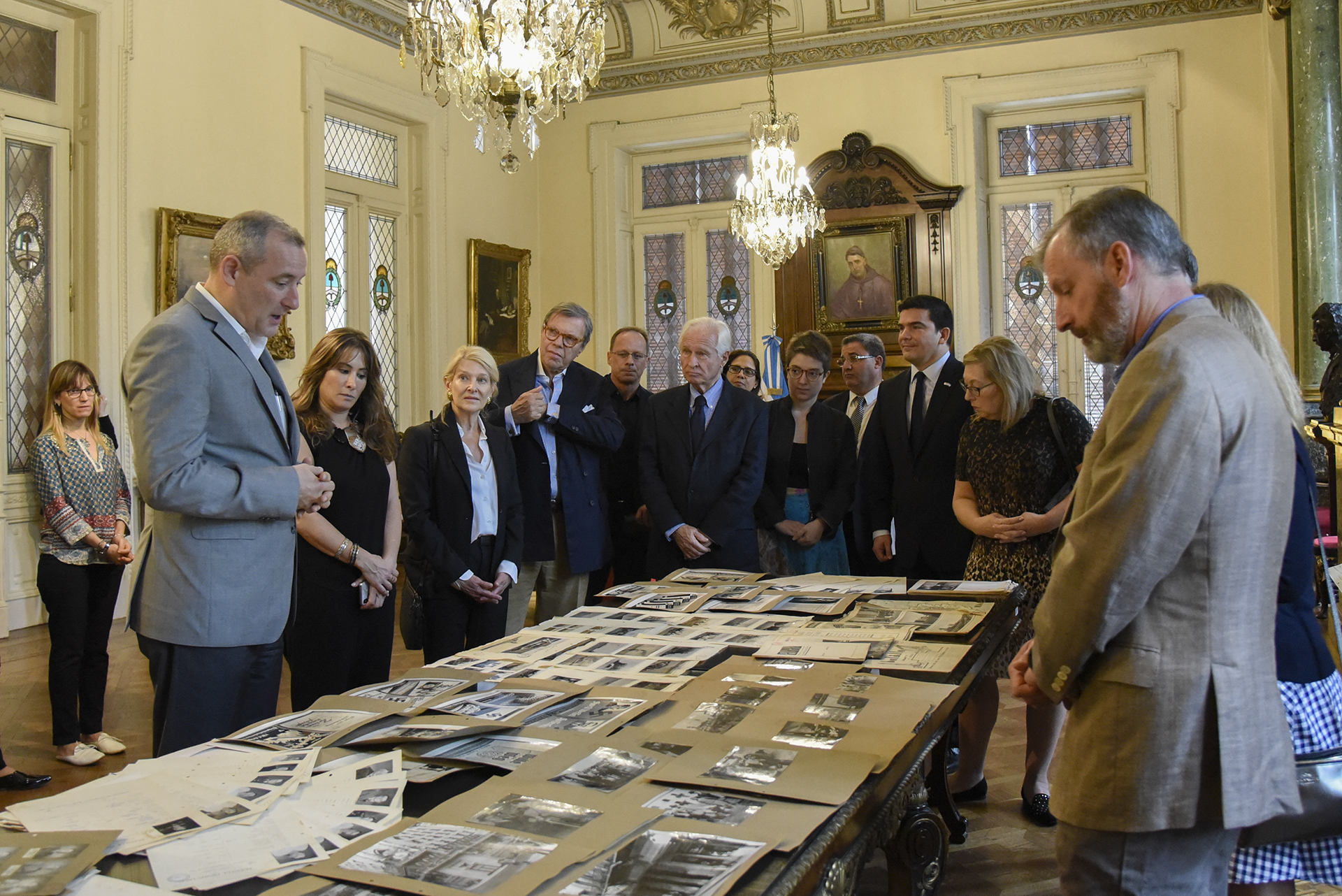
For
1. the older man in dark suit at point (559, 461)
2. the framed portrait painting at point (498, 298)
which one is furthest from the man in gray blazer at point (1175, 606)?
the framed portrait painting at point (498, 298)

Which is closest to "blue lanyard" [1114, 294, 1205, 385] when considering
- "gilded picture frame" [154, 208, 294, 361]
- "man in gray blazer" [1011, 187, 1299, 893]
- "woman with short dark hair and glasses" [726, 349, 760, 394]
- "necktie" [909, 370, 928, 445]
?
"man in gray blazer" [1011, 187, 1299, 893]

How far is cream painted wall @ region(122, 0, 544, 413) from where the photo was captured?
280 inches

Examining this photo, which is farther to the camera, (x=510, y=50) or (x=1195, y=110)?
(x=1195, y=110)

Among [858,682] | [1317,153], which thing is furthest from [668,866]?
[1317,153]

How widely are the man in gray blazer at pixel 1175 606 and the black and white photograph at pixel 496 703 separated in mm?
948

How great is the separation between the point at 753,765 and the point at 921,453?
2678 mm

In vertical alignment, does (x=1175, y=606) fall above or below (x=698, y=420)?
below

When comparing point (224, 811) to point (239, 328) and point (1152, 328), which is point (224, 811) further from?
point (1152, 328)

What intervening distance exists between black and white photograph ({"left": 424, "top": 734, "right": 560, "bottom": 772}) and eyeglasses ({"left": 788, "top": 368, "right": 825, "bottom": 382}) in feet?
9.74

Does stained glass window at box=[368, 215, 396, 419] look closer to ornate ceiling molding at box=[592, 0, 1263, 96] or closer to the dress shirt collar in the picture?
ornate ceiling molding at box=[592, 0, 1263, 96]

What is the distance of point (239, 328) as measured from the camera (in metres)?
2.43

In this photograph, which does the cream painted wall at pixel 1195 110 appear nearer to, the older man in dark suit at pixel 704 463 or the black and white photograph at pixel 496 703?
the older man in dark suit at pixel 704 463

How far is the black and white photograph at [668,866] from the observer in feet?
4.02

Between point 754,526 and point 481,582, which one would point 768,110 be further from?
point 481,582
